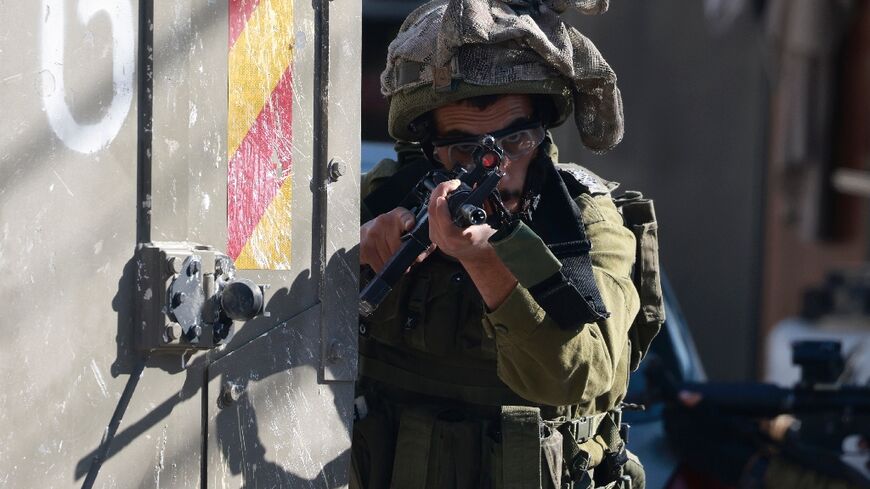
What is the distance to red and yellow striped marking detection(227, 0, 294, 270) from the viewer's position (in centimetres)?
193

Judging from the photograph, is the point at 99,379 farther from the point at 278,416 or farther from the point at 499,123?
the point at 499,123

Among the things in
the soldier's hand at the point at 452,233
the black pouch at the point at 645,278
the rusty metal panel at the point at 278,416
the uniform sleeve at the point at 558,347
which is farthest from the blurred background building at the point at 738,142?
the rusty metal panel at the point at 278,416

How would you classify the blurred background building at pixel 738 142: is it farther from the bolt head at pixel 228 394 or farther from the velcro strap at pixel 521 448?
the bolt head at pixel 228 394

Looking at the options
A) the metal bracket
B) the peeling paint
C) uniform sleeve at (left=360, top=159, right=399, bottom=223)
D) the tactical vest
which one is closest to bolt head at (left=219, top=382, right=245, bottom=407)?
the metal bracket

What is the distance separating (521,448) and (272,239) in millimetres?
789

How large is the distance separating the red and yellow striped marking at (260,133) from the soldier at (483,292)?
0.52m

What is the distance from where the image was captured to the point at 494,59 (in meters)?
2.59

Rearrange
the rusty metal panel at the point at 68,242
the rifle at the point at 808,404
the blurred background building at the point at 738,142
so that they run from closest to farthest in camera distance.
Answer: the rusty metal panel at the point at 68,242 < the rifle at the point at 808,404 < the blurred background building at the point at 738,142

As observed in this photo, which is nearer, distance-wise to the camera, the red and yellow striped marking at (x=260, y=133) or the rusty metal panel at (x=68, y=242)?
the rusty metal panel at (x=68, y=242)

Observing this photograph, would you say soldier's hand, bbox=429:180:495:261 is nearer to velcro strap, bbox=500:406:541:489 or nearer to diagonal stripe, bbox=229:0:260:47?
velcro strap, bbox=500:406:541:489

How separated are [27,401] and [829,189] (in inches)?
329

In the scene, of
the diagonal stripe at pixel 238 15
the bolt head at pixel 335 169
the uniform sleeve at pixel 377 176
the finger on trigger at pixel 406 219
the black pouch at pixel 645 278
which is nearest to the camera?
the diagonal stripe at pixel 238 15

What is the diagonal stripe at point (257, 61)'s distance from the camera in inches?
75.8

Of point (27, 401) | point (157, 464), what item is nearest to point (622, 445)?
point (157, 464)
